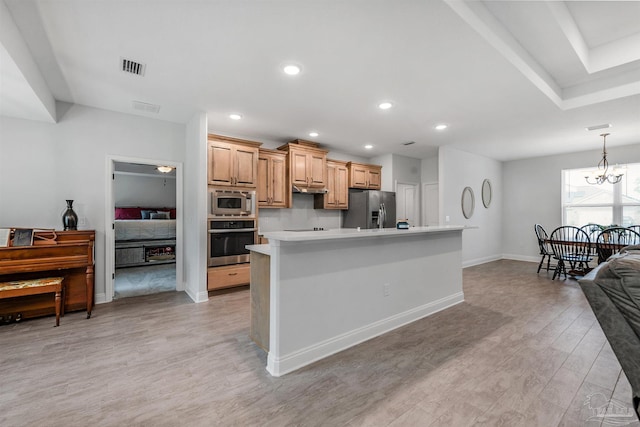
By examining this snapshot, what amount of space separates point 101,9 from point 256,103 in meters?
1.73

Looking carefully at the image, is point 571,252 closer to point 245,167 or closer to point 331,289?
point 331,289

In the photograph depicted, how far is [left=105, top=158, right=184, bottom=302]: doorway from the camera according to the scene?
3944 mm

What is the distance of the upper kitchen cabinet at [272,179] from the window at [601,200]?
6.47 meters

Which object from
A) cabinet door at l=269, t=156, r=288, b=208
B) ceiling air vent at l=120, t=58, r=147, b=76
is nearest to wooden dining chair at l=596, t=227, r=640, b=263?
cabinet door at l=269, t=156, r=288, b=208

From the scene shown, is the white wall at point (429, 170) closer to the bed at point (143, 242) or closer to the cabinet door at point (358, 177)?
the cabinet door at point (358, 177)

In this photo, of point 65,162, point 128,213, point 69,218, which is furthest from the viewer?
point 128,213

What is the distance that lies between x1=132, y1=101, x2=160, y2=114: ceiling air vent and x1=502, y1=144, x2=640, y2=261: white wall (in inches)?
316

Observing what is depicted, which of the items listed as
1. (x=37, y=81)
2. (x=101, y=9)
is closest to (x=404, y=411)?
(x=101, y=9)

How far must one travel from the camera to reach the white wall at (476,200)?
5773 millimetres

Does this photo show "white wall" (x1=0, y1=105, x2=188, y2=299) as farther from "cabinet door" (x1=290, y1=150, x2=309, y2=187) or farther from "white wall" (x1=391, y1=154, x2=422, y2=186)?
"white wall" (x1=391, y1=154, x2=422, y2=186)

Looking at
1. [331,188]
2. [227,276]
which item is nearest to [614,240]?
[331,188]

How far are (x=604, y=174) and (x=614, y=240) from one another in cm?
130

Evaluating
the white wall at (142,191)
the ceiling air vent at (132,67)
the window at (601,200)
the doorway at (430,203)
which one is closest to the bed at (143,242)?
the white wall at (142,191)

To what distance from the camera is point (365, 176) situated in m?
6.25
